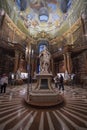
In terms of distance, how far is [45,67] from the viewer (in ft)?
20.6

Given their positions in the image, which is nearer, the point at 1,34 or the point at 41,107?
the point at 41,107

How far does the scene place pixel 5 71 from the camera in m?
14.6

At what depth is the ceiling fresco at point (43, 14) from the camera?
24844mm

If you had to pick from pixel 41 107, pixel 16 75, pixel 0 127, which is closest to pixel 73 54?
pixel 16 75

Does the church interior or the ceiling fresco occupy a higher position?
the ceiling fresco

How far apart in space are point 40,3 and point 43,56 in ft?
88.3

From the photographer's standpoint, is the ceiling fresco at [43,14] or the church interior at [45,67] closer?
the church interior at [45,67]

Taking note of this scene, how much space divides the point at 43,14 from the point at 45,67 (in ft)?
86.4

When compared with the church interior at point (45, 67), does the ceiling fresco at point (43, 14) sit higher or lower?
higher

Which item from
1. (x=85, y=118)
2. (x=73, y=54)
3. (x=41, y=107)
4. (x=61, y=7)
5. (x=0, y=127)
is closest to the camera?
(x=0, y=127)

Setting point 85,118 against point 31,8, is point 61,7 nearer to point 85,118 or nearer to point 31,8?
point 31,8

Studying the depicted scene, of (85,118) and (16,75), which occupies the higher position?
(16,75)

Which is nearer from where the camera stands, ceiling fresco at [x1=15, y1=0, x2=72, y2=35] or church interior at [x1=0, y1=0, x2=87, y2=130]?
church interior at [x1=0, y1=0, x2=87, y2=130]

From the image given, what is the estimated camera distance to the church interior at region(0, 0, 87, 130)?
3.15 m
